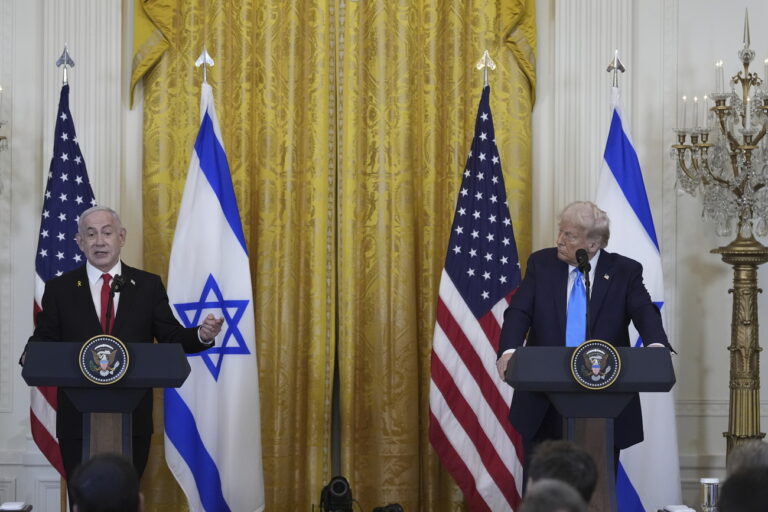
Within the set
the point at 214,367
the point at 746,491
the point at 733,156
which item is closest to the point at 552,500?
the point at 746,491

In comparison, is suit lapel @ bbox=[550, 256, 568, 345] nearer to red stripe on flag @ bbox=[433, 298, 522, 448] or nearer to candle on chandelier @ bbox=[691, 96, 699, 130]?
red stripe on flag @ bbox=[433, 298, 522, 448]

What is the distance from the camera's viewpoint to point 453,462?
5.96m

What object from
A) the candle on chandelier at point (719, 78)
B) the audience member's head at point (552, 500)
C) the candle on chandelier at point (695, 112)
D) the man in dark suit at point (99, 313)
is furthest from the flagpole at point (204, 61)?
the audience member's head at point (552, 500)

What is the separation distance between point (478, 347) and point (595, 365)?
6.19ft

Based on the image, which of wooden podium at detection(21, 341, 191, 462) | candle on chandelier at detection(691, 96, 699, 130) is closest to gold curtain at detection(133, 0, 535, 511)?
candle on chandelier at detection(691, 96, 699, 130)

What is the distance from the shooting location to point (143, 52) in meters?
6.39

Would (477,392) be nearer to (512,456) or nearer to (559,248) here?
(512,456)

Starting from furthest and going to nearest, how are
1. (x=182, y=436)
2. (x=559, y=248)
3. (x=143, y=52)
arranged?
(x=143, y=52)
(x=182, y=436)
(x=559, y=248)

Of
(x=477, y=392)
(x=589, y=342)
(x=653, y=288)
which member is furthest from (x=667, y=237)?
(x=589, y=342)

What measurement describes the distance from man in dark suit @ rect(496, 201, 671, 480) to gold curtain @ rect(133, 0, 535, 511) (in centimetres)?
170

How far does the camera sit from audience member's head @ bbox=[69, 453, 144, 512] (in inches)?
95.1

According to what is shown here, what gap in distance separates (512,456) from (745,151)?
6.58 ft

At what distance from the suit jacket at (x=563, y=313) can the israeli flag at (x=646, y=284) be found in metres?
1.02

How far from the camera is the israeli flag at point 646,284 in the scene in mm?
5750
